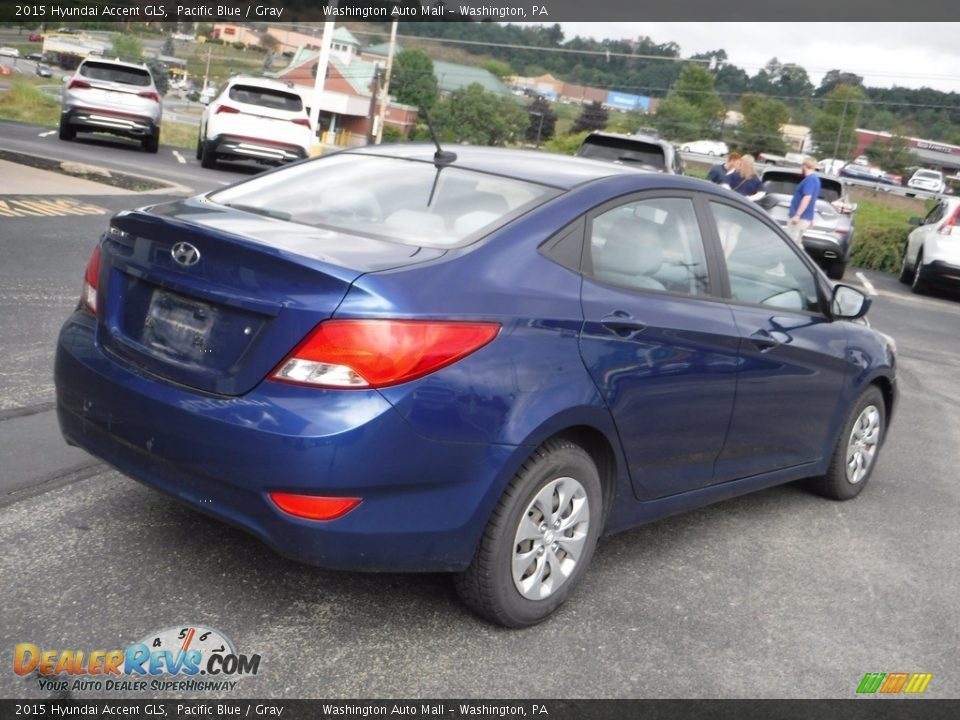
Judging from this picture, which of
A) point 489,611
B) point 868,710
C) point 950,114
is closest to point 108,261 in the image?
point 489,611

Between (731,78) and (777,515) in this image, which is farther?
(731,78)

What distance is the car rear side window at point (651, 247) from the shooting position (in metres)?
4.10

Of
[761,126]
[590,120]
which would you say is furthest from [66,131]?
[761,126]

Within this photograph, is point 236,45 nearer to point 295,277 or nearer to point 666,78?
point 666,78

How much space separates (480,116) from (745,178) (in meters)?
94.5

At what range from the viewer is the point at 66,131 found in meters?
21.9

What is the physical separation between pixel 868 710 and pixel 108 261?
289cm

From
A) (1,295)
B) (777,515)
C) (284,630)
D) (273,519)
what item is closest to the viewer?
(273,519)

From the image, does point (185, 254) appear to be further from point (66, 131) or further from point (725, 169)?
point (66, 131)

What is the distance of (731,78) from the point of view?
115m

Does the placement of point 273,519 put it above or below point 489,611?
above

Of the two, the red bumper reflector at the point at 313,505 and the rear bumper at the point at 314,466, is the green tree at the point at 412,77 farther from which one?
the red bumper reflector at the point at 313,505

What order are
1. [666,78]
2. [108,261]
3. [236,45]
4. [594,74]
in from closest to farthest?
[108,261] → [594,74] → [666,78] → [236,45]

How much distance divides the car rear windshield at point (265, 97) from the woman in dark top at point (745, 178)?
9321 millimetres
